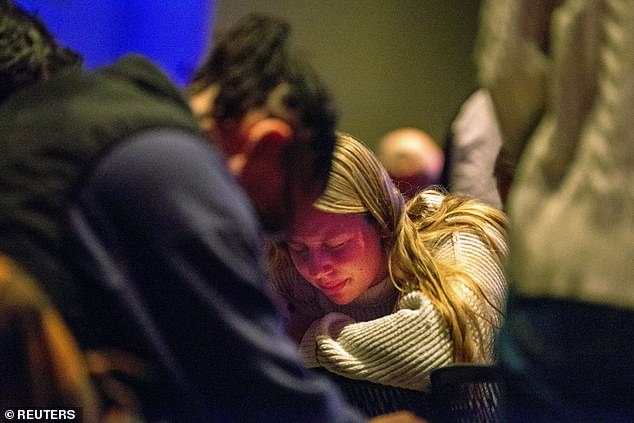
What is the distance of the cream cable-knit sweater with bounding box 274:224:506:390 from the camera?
4.91 feet

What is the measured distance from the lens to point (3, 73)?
1.20 metres

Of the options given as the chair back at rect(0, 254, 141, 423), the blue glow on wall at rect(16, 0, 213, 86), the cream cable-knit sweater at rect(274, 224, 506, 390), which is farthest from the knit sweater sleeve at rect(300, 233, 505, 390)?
the blue glow on wall at rect(16, 0, 213, 86)

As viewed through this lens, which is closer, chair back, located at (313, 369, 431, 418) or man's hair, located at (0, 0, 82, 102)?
man's hair, located at (0, 0, 82, 102)

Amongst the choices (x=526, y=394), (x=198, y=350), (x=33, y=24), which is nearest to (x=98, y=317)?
(x=198, y=350)

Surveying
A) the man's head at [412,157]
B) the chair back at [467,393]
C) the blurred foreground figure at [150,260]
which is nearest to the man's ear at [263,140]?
the blurred foreground figure at [150,260]

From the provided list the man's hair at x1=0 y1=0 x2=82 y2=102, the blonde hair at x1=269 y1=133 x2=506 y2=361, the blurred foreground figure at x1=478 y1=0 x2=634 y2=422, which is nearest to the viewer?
the blurred foreground figure at x1=478 y1=0 x2=634 y2=422

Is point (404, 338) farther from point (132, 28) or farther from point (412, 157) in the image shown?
point (412, 157)

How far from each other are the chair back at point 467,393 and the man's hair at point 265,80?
13.5 inches

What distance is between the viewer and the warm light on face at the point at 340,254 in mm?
1644

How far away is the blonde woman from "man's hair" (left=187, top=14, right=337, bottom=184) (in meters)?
0.46

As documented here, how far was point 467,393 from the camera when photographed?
131 centimetres

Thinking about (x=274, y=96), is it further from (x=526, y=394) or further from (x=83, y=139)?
(x=526, y=394)

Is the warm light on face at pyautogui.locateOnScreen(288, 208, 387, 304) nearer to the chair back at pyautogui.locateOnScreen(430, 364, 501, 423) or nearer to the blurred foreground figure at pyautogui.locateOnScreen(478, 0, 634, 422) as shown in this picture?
the chair back at pyautogui.locateOnScreen(430, 364, 501, 423)

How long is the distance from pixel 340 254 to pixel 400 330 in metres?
0.20
